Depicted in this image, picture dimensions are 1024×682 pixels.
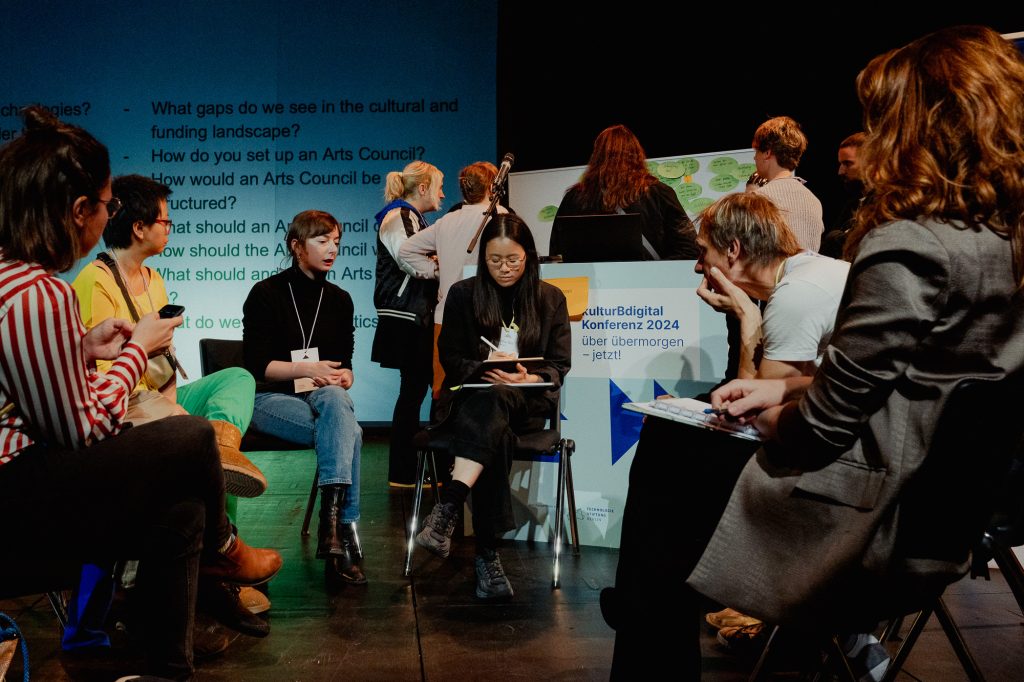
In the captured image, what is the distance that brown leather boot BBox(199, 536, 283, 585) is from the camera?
234 cm

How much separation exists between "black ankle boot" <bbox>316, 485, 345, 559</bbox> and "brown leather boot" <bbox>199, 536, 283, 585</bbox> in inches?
24.2

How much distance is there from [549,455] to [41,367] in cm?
210

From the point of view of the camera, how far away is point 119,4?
21.0 ft

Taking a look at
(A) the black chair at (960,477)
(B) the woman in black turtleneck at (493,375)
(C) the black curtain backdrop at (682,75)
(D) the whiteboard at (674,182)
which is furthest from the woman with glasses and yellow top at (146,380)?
(C) the black curtain backdrop at (682,75)

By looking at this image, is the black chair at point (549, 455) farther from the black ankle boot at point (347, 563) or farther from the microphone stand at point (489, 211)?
the microphone stand at point (489, 211)

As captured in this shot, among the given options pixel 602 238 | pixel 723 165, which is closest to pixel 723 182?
pixel 723 165

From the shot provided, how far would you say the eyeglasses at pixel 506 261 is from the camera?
343cm

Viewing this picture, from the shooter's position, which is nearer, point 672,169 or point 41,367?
point 41,367

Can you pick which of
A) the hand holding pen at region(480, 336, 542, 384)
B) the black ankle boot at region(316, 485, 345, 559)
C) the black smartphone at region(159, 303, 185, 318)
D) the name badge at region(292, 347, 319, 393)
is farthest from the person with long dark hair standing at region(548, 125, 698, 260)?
the black smartphone at region(159, 303, 185, 318)

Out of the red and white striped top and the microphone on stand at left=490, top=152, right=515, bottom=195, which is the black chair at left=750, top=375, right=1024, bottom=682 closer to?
the red and white striped top

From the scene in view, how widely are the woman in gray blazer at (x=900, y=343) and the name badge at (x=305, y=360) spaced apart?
7.62 feet

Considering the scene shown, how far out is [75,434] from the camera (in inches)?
64.3

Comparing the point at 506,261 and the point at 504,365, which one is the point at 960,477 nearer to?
the point at 504,365

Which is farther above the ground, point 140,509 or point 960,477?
point 960,477
